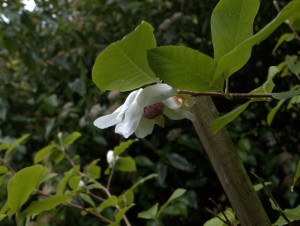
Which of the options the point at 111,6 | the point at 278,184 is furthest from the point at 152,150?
the point at 111,6

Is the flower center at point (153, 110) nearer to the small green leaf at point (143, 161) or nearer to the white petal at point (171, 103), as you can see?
the white petal at point (171, 103)

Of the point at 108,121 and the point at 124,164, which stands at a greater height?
the point at 108,121

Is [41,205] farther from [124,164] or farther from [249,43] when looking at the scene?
[124,164]

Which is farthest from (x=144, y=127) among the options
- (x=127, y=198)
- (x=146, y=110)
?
(x=127, y=198)

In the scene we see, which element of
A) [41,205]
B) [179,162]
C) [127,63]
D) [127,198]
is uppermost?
[127,63]

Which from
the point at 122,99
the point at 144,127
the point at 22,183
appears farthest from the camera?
the point at 122,99

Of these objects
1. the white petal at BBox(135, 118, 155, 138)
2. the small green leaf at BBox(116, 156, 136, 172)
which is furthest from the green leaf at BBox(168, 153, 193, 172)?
the white petal at BBox(135, 118, 155, 138)

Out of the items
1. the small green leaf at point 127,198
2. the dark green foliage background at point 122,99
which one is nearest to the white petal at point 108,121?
the small green leaf at point 127,198
